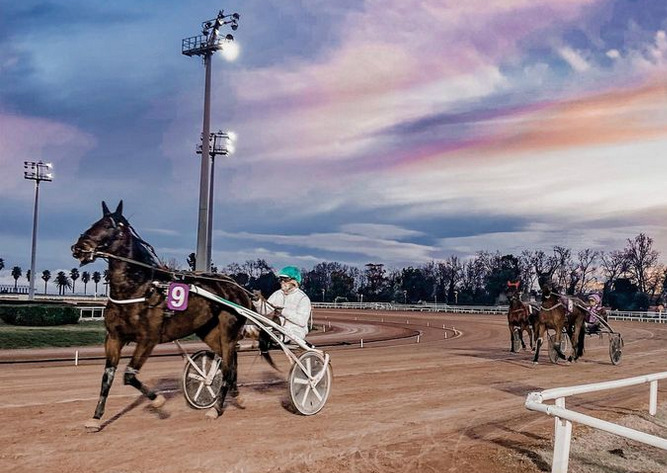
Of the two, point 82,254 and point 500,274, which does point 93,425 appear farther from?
point 500,274

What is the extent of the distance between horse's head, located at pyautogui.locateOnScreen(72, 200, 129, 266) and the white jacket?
2.52 meters

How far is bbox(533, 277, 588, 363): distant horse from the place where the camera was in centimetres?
1513

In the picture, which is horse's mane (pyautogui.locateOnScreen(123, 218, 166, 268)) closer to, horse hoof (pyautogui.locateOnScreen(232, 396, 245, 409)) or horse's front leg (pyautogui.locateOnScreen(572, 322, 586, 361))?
horse hoof (pyautogui.locateOnScreen(232, 396, 245, 409))

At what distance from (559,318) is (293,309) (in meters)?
8.95

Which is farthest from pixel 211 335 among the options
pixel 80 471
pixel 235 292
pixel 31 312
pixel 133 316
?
pixel 31 312

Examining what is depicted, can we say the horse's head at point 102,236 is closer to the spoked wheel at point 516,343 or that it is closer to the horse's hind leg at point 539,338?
the horse's hind leg at point 539,338

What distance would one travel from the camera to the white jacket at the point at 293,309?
8617 millimetres

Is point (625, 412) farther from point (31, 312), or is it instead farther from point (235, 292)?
point (31, 312)

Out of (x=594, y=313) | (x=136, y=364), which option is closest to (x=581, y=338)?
(x=594, y=313)

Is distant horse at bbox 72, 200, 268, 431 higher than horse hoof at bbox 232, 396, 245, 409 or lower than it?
higher

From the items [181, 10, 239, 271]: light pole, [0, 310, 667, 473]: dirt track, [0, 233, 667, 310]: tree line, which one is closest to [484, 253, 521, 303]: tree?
[0, 233, 667, 310]: tree line

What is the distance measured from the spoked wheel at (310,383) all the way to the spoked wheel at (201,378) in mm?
1095

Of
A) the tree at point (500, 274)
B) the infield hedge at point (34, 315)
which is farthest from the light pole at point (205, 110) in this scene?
the tree at point (500, 274)

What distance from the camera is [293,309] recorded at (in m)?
8.73
